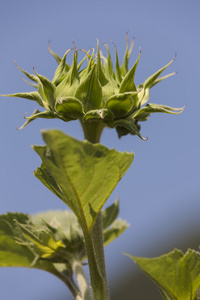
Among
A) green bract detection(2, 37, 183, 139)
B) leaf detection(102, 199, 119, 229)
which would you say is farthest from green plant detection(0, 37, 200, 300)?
leaf detection(102, 199, 119, 229)

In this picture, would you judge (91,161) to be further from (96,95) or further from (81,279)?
(81,279)

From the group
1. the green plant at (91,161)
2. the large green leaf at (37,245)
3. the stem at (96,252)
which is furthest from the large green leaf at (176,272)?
the large green leaf at (37,245)

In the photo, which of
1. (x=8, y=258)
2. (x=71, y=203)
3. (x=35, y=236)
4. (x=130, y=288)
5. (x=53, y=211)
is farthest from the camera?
(x=130, y=288)

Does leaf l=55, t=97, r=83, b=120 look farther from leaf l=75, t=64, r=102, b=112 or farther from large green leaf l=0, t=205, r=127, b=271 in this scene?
large green leaf l=0, t=205, r=127, b=271

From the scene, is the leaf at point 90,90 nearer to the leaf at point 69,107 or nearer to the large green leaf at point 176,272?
the leaf at point 69,107

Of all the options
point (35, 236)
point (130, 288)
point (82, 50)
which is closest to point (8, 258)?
point (35, 236)

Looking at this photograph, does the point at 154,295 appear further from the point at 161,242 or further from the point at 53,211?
the point at 53,211

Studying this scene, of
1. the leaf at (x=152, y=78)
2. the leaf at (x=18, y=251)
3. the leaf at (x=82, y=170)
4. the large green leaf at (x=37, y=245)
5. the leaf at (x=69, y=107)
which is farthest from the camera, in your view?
the leaf at (x=18, y=251)
